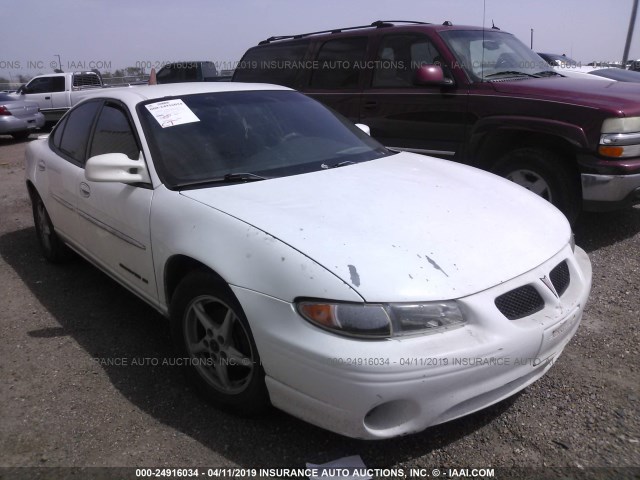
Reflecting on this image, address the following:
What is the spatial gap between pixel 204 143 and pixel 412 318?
167 cm

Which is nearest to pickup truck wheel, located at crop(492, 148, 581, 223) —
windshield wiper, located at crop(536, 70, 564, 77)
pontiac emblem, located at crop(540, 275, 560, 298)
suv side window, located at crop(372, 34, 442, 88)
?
windshield wiper, located at crop(536, 70, 564, 77)

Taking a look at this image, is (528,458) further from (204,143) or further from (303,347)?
(204,143)

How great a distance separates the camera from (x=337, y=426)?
2156 millimetres

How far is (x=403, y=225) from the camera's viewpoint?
2.47m

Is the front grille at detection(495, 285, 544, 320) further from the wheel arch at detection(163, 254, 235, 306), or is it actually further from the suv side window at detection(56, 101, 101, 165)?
the suv side window at detection(56, 101, 101, 165)

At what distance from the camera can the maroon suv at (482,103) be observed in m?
4.36

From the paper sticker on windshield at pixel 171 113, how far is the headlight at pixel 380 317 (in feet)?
5.31

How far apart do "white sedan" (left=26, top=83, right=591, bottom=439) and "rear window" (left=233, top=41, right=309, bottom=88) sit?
3.13 meters

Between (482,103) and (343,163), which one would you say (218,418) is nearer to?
(343,163)

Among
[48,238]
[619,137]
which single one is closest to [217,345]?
[48,238]

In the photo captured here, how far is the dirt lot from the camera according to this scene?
7.77 feet

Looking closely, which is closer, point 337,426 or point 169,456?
point 337,426

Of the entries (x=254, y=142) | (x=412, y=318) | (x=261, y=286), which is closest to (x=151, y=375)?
(x=261, y=286)

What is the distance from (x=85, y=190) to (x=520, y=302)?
274cm
